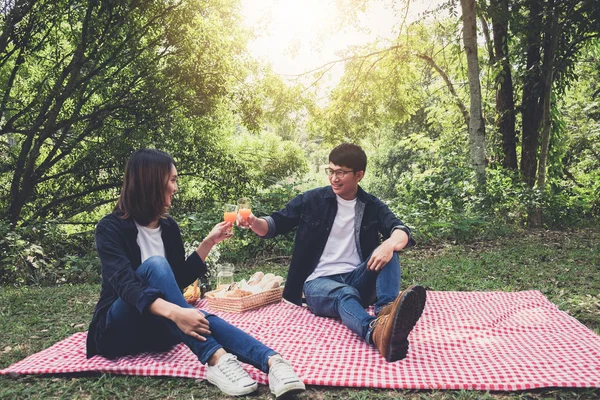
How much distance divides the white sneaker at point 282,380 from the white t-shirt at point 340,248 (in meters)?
1.31

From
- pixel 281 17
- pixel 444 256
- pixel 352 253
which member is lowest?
pixel 444 256

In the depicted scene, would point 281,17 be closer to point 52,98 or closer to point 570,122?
point 52,98

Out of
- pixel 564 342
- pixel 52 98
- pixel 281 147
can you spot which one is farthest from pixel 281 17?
pixel 281 147

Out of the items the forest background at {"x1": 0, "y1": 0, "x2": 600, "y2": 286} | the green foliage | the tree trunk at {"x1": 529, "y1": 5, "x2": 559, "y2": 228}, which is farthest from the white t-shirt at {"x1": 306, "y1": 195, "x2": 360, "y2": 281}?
the tree trunk at {"x1": 529, "y1": 5, "x2": 559, "y2": 228}

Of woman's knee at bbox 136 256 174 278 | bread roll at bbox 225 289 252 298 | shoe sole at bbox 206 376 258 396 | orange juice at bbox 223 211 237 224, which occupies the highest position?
orange juice at bbox 223 211 237 224

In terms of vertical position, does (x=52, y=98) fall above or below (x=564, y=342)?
above

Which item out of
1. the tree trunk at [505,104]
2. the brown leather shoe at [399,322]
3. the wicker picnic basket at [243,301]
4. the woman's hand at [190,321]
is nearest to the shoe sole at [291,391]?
the woman's hand at [190,321]

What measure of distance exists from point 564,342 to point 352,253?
144 cm

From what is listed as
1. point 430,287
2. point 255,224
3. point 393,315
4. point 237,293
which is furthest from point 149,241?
point 430,287

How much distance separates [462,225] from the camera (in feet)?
23.3

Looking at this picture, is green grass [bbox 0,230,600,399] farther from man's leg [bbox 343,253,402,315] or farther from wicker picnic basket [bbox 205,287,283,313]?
wicker picnic basket [bbox 205,287,283,313]

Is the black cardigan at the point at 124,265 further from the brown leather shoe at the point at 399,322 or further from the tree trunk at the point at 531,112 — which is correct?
the tree trunk at the point at 531,112

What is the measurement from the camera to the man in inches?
123

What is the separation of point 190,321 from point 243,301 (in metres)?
1.47
